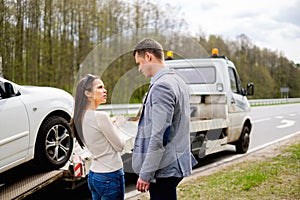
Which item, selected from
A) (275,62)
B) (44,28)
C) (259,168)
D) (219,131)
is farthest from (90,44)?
(275,62)

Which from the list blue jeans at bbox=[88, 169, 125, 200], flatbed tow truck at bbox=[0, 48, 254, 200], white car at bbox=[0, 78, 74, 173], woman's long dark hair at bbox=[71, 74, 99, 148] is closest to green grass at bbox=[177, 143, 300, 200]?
flatbed tow truck at bbox=[0, 48, 254, 200]

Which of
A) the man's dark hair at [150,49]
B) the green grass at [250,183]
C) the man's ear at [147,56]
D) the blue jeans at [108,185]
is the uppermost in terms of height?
the man's dark hair at [150,49]

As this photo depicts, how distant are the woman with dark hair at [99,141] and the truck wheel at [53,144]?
156 centimetres

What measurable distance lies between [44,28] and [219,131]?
46.8ft

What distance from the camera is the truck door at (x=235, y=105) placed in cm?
862

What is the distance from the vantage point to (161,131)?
8.55 ft

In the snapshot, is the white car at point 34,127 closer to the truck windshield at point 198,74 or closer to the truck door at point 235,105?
Answer: the truck windshield at point 198,74

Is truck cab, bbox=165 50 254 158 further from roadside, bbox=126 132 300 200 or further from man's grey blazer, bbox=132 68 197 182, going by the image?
man's grey blazer, bbox=132 68 197 182

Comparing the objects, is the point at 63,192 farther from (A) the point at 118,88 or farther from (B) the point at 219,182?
(B) the point at 219,182

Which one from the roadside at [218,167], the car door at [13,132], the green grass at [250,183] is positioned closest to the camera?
the car door at [13,132]

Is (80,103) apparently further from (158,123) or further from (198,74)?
(198,74)

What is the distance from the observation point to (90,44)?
2109cm

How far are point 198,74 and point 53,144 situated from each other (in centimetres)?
506

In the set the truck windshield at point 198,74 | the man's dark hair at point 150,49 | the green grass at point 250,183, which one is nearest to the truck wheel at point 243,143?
the truck windshield at point 198,74
